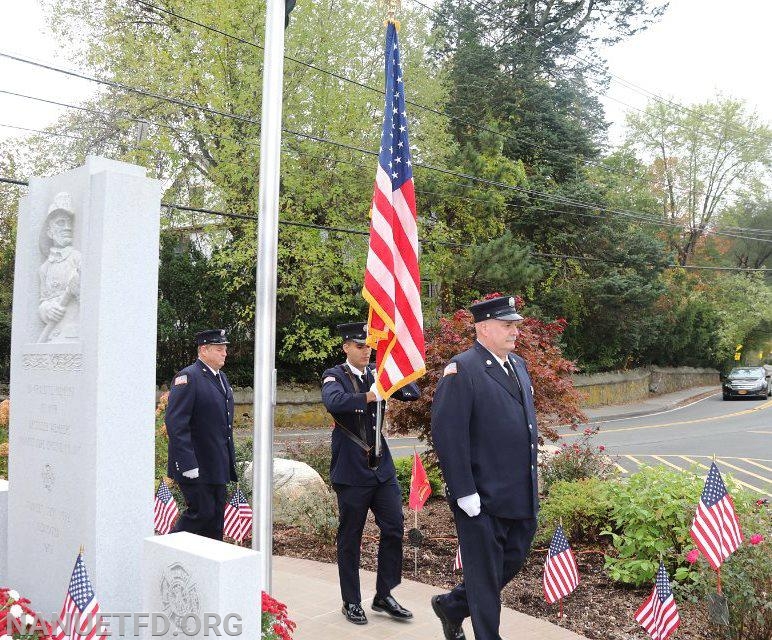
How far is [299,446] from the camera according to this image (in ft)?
35.6

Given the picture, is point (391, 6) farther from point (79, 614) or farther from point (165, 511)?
point (165, 511)

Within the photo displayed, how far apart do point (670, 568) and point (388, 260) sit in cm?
344

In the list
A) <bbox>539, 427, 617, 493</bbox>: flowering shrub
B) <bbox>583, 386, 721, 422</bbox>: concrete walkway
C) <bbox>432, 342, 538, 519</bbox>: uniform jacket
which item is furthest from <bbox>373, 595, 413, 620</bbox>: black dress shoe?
<bbox>583, 386, 721, 422</bbox>: concrete walkway

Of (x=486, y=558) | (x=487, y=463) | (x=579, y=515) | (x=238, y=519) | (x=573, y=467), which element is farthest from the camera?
(x=573, y=467)

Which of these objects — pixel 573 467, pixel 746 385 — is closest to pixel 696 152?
pixel 746 385

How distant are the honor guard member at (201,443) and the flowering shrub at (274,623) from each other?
86.3 inches

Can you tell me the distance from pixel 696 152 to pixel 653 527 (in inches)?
1762

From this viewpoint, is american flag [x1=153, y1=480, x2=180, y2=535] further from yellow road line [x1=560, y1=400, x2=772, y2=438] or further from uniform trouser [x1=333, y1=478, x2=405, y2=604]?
yellow road line [x1=560, y1=400, x2=772, y2=438]

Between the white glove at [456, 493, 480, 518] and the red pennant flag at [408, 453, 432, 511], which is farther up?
the white glove at [456, 493, 480, 518]

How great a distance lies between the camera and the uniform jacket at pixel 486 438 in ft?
14.5

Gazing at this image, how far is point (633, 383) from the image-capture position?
35.9 metres

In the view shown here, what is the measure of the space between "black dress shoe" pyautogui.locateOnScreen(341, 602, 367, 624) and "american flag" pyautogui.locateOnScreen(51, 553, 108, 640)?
211 cm

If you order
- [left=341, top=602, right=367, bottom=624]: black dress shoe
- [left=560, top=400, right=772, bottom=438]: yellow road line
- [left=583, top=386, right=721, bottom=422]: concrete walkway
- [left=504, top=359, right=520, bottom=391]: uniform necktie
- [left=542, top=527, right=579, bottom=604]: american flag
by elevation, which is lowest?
[left=583, top=386, right=721, bottom=422]: concrete walkway

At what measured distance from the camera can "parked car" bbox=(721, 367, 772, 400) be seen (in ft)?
118
